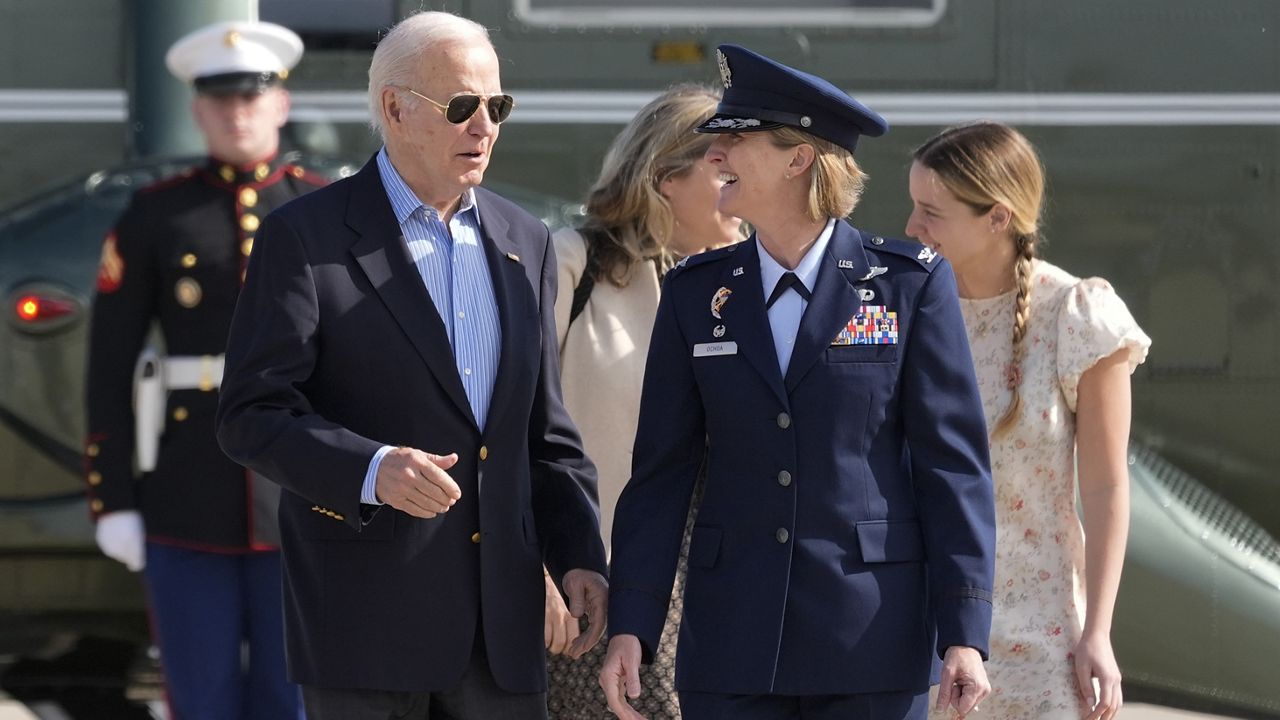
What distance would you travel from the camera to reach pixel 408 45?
2.47 metres

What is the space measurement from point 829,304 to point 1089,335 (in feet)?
2.05

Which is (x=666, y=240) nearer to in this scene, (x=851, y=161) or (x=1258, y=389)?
(x=851, y=161)

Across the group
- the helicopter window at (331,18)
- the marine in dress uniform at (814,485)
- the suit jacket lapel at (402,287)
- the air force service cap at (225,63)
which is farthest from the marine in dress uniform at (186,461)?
the marine in dress uniform at (814,485)

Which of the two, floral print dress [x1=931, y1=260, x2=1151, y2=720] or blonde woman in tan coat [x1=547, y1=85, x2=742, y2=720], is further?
blonde woman in tan coat [x1=547, y1=85, x2=742, y2=720]

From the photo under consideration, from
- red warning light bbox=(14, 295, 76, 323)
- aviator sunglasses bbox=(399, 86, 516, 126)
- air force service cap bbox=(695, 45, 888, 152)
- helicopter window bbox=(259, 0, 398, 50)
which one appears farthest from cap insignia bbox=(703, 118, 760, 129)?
red warning light bbox=(14, 295, 76, 323)

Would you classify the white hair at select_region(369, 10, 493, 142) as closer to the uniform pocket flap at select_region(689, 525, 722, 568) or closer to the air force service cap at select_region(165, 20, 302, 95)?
the uniform pocket flap at select_region(689, 525, 722, 568)

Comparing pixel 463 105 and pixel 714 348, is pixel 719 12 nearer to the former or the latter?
pixel 463 105

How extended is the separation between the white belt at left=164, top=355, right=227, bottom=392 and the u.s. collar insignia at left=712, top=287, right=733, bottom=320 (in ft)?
5.29

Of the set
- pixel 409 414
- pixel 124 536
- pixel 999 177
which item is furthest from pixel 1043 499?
pixel 124 536

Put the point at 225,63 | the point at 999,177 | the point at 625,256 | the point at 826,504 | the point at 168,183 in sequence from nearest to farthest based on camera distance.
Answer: the point at 826,504 → the point at 999,177 → the point at 625,256 → the point at 168,183 → the point at 225,63

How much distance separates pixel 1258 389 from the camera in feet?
15.6

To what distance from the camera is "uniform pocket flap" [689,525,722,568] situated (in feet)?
7.68

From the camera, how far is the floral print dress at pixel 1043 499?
2727mm

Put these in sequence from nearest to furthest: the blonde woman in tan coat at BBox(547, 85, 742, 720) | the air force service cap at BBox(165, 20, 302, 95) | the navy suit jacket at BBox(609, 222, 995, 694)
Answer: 1. the navy suit jacket at BBox(609, 222, 995, 694)
2. the blonde woman in tan coat at BBox(547, 85, 742, 720)
3. the air force service cap at BBox(165, 20, 302, 95)
